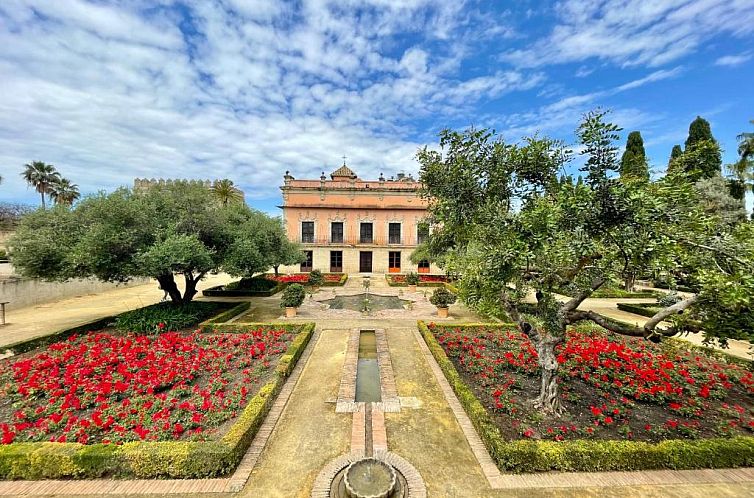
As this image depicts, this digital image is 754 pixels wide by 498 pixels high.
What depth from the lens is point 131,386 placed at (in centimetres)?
645

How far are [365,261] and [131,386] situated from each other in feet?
75.0

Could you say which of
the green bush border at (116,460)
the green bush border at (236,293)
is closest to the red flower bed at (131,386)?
the green bush border at (116,460)

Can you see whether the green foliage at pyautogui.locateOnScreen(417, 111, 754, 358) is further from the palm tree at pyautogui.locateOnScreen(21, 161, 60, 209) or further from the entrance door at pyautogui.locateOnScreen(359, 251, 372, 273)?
the palm tree at pyautogui.locateOnScreen(21, 161, 60, 209)

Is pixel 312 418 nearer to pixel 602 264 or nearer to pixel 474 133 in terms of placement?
pixel 602 264

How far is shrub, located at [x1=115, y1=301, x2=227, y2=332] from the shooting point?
9.84 m

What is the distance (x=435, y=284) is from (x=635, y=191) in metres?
18.0

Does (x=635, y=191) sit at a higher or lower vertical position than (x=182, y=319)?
higher

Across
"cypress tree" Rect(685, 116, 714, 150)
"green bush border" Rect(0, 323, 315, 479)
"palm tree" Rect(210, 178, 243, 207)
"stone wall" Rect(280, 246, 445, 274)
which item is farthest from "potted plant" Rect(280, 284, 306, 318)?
"cypress tree" Rect(685, 116, 714, 150)

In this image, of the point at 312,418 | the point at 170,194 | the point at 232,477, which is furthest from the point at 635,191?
the point at 170,194

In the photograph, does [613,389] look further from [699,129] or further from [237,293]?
[699,129]

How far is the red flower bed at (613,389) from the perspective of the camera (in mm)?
5180

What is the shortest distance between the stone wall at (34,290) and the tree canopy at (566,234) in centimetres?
1563

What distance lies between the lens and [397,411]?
5910 millimetres

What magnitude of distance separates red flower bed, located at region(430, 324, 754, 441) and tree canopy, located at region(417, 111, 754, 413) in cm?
71
